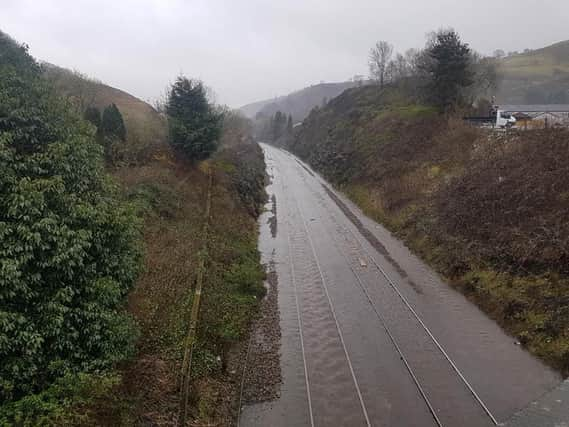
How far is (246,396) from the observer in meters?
12.6

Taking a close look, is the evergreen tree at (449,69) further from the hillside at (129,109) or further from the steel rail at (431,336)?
the hillside at (129,109)

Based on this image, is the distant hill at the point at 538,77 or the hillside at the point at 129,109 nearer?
the hillside at the point at 129,109

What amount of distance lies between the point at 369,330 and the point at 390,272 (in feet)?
21.4

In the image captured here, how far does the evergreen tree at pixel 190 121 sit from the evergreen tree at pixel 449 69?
937 inches

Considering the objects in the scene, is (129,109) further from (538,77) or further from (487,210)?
(538,77)

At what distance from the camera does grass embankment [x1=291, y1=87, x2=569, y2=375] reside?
16.2m

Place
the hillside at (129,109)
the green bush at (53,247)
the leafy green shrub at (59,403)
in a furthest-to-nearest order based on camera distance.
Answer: the hillside at (129,109)
the green bush at (53,247)
the leafy green shrub at (59,403)

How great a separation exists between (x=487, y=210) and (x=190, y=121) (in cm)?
2208

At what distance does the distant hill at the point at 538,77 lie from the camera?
351ft

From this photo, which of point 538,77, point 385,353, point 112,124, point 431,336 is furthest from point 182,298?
point 538,77

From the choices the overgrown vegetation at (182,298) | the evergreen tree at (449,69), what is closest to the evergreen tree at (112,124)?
the overgrown vegetation at (182,298)

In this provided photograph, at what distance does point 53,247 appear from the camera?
9.38 m

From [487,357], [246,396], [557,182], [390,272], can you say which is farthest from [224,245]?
[557,182]

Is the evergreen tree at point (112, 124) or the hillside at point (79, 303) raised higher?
the evergreen tree at point (112, 124)
